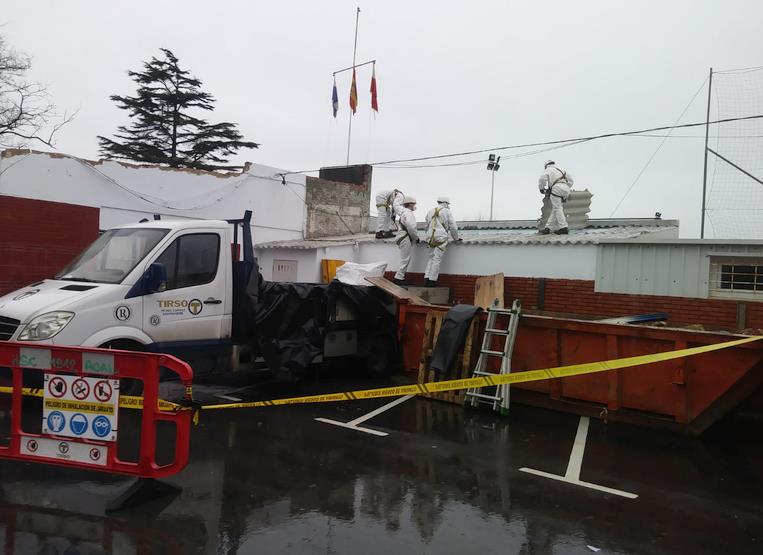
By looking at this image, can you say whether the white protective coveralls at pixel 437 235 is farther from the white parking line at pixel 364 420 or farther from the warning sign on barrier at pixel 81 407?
the warning sign on barrier at pixel 81 407

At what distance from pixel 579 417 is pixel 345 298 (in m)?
3.99

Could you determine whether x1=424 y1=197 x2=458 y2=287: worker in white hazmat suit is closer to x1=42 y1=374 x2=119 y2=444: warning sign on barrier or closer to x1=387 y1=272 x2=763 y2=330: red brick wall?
x1=387 y1=272 x2=763 y2=330: red brick wall

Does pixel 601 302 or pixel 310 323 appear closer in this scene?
pixel 310 323

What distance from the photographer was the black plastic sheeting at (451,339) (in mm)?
8602

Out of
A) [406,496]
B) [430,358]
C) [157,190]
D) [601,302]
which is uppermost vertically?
[157,190]

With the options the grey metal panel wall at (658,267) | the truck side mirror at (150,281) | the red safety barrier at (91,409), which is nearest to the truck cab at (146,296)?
the truck side mirror at (150,281)

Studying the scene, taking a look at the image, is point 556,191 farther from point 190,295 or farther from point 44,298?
point 44,298

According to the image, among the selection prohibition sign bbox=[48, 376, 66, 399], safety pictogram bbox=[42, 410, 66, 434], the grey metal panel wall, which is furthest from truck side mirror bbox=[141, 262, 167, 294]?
the grey metal panel wall

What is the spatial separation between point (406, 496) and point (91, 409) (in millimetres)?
2674

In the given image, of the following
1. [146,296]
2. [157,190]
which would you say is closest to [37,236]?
[157,190]

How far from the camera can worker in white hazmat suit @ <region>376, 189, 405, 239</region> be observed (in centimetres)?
1454

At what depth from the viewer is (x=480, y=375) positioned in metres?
8.30

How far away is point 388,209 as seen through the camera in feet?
50.2

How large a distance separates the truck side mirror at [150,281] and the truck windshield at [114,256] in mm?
237
